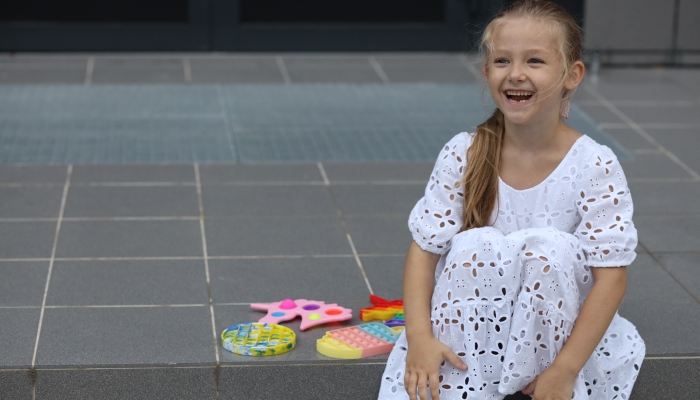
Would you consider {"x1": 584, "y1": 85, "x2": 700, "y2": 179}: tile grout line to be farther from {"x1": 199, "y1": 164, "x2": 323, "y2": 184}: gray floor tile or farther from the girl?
the girl

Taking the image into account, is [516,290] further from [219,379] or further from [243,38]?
[243,38]

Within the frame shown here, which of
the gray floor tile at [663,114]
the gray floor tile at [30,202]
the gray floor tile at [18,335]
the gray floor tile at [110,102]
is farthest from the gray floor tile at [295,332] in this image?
the gray floor tile at [663,114]

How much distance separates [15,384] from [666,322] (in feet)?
5.19

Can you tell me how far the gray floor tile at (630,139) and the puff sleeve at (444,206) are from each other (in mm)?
2320

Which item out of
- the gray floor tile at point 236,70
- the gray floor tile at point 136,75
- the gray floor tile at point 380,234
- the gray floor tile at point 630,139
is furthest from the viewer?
the gray floor tile at point 236,70

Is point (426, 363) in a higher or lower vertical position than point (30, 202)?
higher

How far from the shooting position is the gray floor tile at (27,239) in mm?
2963

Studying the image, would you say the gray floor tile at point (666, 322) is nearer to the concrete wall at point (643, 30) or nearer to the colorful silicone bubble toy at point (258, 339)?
the colorful silicone bubble toy at point (258, 339)

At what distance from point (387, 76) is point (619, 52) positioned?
1491mm

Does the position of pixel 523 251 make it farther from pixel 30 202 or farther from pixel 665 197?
pixel 30 202

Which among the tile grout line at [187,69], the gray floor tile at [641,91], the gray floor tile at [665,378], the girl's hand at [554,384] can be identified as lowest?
the gray floor tile at [665,378]

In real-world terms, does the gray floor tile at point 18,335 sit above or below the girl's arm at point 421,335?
below

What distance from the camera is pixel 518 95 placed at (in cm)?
204

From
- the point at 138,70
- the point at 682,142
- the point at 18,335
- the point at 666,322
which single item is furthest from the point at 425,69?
the point at 18,335
